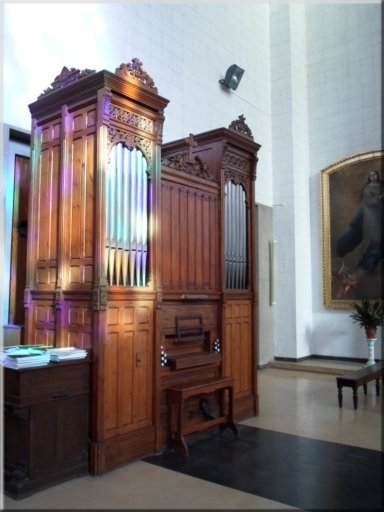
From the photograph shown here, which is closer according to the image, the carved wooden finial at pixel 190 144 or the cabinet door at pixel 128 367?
the cabinet door at pixel 128 367

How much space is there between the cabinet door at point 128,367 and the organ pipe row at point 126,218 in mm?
264

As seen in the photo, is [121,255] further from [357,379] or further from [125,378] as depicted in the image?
[357,379]

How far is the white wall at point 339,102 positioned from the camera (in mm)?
8883

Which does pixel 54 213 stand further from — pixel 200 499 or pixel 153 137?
pixel 200 499

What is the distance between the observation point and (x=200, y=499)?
2988 millimetres

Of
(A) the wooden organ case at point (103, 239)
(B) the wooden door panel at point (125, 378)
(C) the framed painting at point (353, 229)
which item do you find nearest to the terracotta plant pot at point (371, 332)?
(C) the framed painting at point (353, 229)

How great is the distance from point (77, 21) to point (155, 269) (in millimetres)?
3128

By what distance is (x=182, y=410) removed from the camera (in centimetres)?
397

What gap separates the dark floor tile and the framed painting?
5.13m

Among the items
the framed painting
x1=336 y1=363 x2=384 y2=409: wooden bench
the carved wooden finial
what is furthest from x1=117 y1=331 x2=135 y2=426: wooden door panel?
the framed painting

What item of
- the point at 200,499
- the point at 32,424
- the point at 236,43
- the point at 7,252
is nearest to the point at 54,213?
the point at 7,252

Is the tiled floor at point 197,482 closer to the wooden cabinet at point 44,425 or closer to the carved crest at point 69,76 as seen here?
the wooden cabinet at point 44,425

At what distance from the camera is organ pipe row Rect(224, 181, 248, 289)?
5.08 m

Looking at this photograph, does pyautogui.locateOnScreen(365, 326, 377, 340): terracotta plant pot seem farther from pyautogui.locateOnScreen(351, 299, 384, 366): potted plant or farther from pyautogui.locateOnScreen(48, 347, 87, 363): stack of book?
pyautogui.locateOnScreen(48, 347, 87, 363): stack of book
